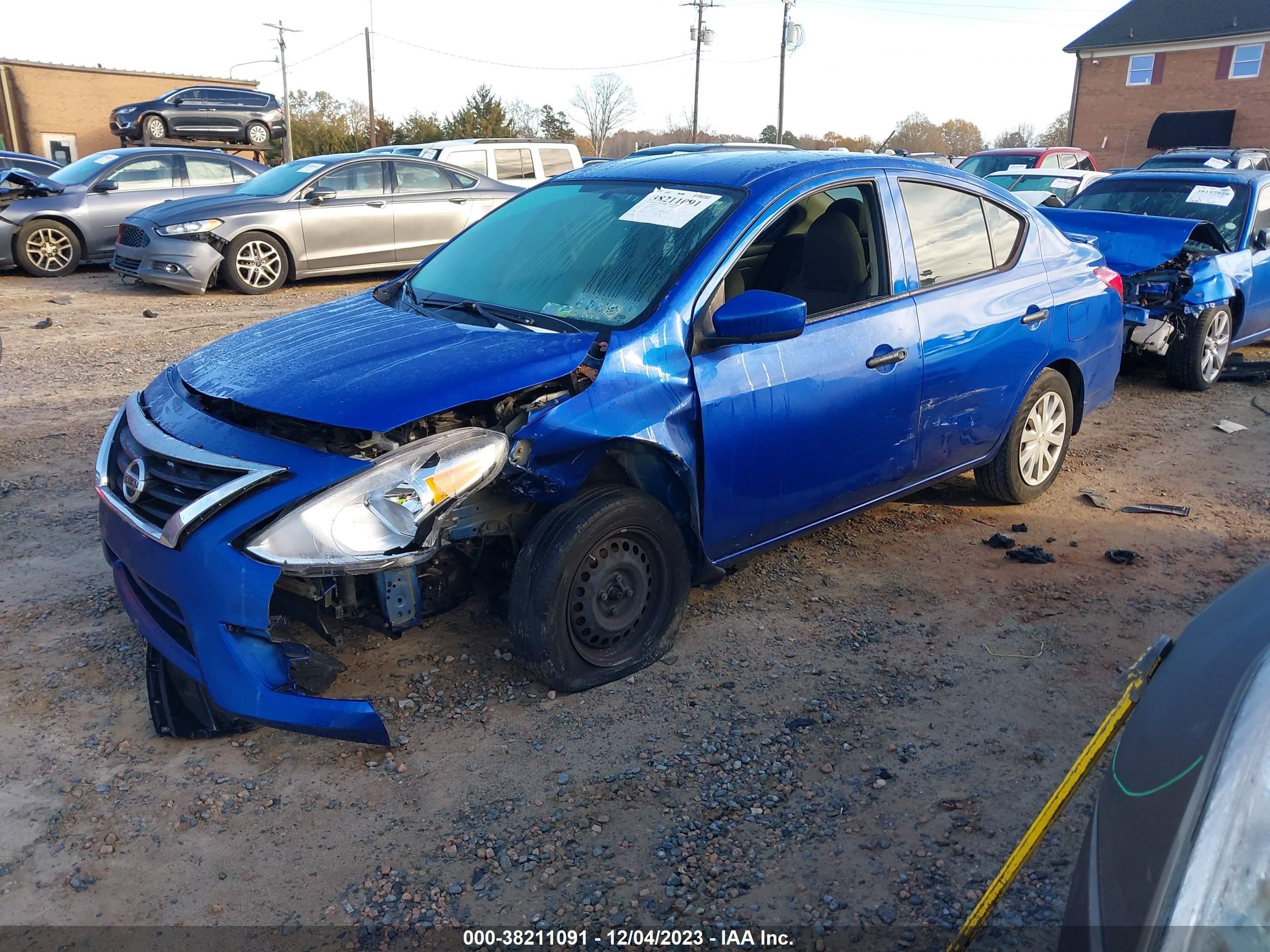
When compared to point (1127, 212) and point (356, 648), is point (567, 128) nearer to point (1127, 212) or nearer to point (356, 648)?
point (1127, 212)

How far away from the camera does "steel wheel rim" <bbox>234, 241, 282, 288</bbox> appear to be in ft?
36.1

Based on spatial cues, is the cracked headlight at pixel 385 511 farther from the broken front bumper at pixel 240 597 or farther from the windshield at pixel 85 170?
the windshield at pixel 85 170

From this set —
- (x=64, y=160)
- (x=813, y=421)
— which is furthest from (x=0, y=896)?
(x=64, y=160)

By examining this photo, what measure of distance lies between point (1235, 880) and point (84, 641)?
12.5ft

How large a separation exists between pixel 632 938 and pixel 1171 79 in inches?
1814

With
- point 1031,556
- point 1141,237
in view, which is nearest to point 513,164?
point 1141,237

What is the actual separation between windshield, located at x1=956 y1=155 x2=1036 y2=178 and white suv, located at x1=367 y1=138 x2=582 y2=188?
21.2ft

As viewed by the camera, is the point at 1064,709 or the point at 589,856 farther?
the point at 1064,709

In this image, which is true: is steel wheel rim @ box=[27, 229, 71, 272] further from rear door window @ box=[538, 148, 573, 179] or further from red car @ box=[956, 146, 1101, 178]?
red car @ box=[956, 146, 1101, 178]

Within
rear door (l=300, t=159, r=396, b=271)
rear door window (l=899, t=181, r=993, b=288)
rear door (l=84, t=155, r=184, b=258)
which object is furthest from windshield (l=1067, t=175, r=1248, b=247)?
rear door (l=84, t=155, r=184, b=258)

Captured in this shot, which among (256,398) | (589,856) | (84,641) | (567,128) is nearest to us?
(589,856)

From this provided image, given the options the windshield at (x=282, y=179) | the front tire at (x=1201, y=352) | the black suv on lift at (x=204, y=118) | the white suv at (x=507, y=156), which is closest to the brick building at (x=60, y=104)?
the black suv on lift at (x=204, y=118)

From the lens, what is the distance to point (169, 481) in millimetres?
3111

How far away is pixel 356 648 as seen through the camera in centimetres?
379
